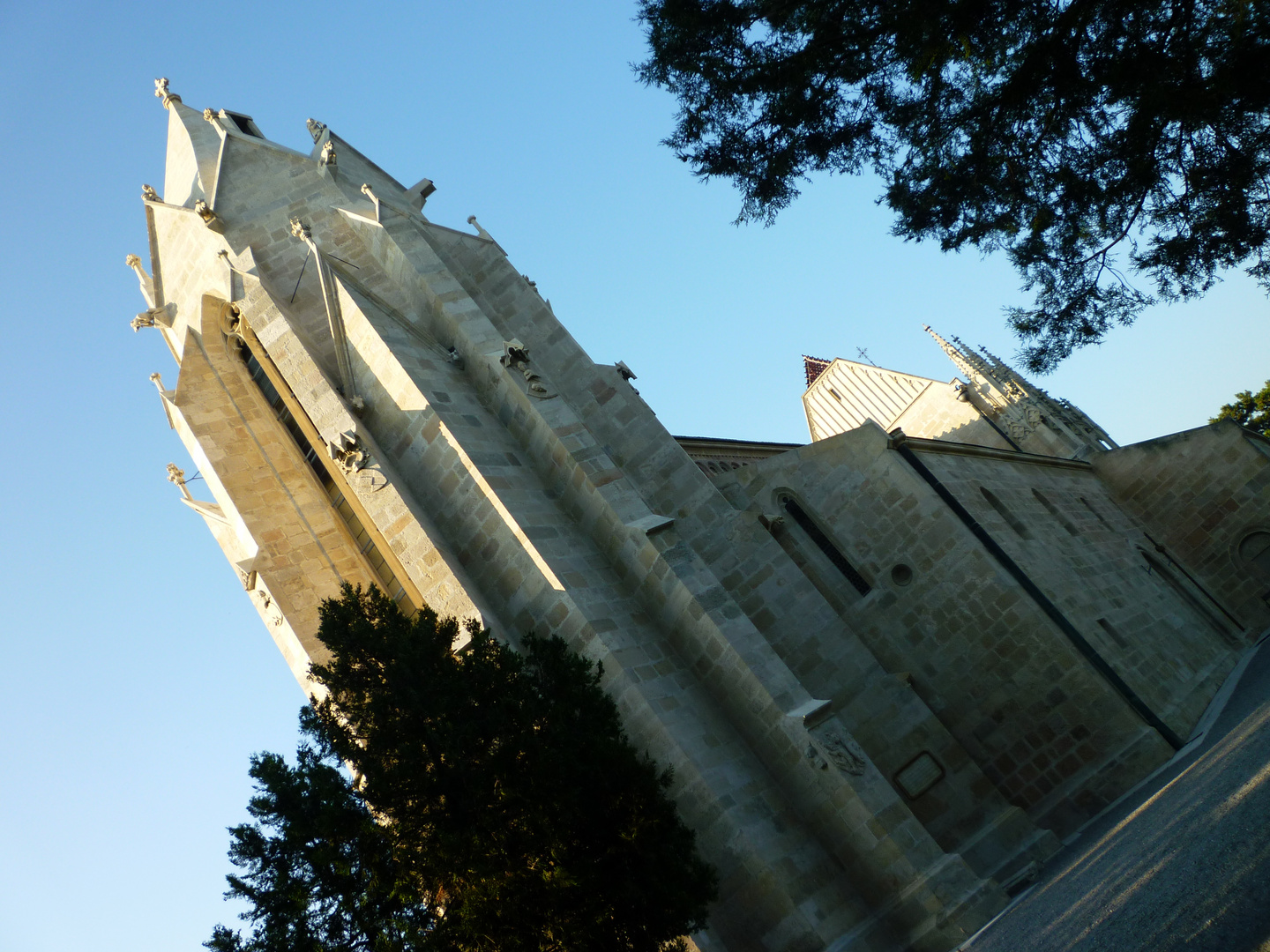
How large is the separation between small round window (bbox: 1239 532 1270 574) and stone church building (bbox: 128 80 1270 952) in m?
7.34

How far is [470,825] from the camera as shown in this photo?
25.7 feet

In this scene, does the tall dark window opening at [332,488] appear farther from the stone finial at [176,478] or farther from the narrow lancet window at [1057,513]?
the narrow lancet window at [1057,513]

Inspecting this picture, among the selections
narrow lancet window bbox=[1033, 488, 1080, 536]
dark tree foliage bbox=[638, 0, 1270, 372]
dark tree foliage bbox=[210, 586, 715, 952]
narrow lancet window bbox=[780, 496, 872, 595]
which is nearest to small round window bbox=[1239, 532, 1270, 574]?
narrow lancet window bbox=[1033, 488, 1080, 536]

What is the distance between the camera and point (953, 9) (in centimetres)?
803

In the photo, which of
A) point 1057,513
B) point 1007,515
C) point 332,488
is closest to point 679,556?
point 332,488

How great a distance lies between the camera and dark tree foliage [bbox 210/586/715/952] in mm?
7660

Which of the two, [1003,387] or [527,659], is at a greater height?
[1003,387]

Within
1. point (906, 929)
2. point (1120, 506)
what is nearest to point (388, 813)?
point (906, 929)

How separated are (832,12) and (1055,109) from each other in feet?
7.45

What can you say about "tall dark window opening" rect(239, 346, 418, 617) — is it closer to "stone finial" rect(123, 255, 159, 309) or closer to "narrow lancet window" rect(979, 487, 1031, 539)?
"stone finial" rect(123, 255, 159, 309)

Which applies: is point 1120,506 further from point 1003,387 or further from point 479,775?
point 479,775

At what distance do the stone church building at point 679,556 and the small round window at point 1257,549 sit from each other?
289 inches

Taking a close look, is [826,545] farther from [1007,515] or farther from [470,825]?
[470,825]

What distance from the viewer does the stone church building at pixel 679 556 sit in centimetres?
1016
